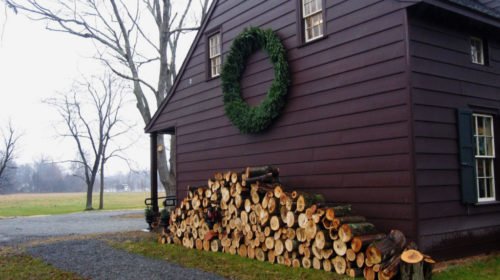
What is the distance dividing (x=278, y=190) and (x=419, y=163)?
8.16 feet

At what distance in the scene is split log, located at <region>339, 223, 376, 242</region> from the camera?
690 centimetres

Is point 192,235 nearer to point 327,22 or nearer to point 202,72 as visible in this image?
point 202,72

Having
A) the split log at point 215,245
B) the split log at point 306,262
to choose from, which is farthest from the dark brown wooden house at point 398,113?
the split log at point 215,245

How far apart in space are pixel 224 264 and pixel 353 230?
2558mm

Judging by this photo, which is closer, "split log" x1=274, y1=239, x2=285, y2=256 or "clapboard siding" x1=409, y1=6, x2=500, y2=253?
"clapboard siding" x1=409, y1=6, x2=500, y2=253

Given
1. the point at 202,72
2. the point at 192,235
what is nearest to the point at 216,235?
the point at 192,235

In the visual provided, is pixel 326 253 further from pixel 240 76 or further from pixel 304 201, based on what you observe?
pixel 240 76

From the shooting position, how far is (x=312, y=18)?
30.1 ft

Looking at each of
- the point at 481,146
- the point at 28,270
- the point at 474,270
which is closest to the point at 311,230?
the point at 474,270

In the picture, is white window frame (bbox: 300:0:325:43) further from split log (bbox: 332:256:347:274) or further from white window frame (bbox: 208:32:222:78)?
split log (bbox: 332:256:347:274)

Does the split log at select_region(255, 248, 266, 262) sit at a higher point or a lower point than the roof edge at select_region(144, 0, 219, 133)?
lower

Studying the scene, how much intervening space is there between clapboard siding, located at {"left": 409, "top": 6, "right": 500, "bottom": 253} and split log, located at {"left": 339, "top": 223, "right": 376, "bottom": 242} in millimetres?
763

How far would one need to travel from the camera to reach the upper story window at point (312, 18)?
8922 millimetres

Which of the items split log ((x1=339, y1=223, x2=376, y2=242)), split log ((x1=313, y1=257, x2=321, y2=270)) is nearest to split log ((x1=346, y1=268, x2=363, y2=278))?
split log ((x1=339, y1=223, x2=376, y2=242))
